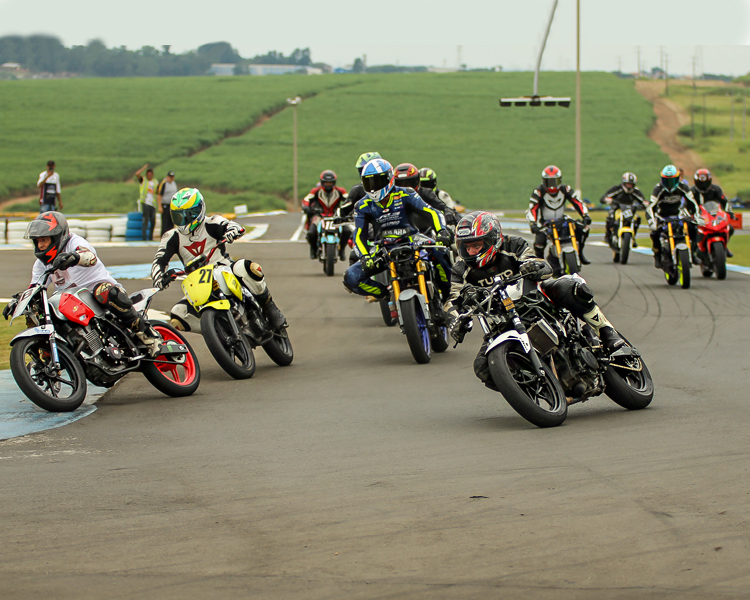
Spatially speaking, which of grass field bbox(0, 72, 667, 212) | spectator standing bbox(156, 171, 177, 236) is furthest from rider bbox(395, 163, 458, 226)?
grass field bbox(0, 72, 667, 212)

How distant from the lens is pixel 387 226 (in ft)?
40.1

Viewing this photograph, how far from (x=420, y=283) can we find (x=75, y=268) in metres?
4.03

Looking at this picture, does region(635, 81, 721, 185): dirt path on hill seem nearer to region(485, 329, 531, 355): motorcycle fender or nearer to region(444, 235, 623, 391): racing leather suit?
region(444, 235, 623, 391): racing leather suit

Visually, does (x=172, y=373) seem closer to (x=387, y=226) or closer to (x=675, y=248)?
(x=387, y=226)

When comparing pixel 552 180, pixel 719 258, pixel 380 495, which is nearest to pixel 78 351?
pixel 380 495

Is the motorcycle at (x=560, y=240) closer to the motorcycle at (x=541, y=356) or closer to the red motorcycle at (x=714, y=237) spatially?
the red motorcycle at (x=714, y=237)

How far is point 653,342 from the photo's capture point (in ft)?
39.9

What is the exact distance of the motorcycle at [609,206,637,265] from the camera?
886 inches

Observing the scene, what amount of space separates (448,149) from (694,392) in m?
85.2

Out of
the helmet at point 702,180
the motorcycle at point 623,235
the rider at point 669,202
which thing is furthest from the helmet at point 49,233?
the motorcycle at point 623,235

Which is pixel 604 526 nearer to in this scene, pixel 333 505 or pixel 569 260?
pixel 333 505

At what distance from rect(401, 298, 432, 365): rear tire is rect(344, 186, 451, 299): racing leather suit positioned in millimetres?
942

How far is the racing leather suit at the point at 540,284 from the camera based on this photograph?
7711 millimetres

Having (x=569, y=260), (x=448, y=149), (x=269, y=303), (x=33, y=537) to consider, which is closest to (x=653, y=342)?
(x=269, y=303)
